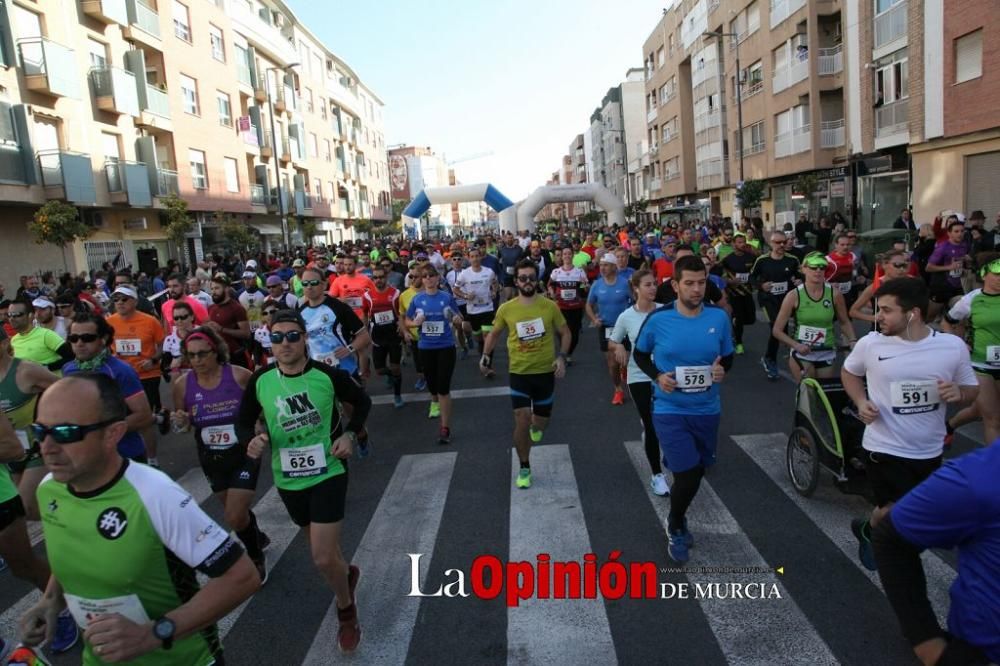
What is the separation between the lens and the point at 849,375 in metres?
4.12

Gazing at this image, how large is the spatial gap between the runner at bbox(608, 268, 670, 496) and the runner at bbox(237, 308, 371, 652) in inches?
A: 91.5

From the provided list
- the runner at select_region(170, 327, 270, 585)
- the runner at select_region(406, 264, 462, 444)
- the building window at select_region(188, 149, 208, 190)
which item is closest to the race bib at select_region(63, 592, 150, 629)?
the runner at select_region(170, 327, 270, 585)

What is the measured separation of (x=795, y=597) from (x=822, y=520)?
3.82 ft

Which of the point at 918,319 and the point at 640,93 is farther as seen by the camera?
the point at 640,93

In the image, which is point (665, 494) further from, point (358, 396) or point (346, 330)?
point (346, 330)

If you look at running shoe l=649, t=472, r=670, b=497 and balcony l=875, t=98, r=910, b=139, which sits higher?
balcony l=875, t=98, r=910, b=139

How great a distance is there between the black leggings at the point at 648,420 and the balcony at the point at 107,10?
2632cm

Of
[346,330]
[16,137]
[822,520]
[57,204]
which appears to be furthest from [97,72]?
[822,520]

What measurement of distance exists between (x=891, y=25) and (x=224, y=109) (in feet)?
97.0

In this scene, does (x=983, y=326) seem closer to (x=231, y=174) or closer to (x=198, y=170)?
(x=198, y=170)

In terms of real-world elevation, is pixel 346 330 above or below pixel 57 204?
below

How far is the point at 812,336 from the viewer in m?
6.79

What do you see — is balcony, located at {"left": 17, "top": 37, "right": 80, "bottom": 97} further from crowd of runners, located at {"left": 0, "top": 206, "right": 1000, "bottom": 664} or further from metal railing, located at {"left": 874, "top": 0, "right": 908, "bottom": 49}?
metal railing, located at {"left": 874, "top": 0, "right": 908, "bottom": 49}

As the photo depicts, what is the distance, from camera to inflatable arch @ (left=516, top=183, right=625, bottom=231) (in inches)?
1575
